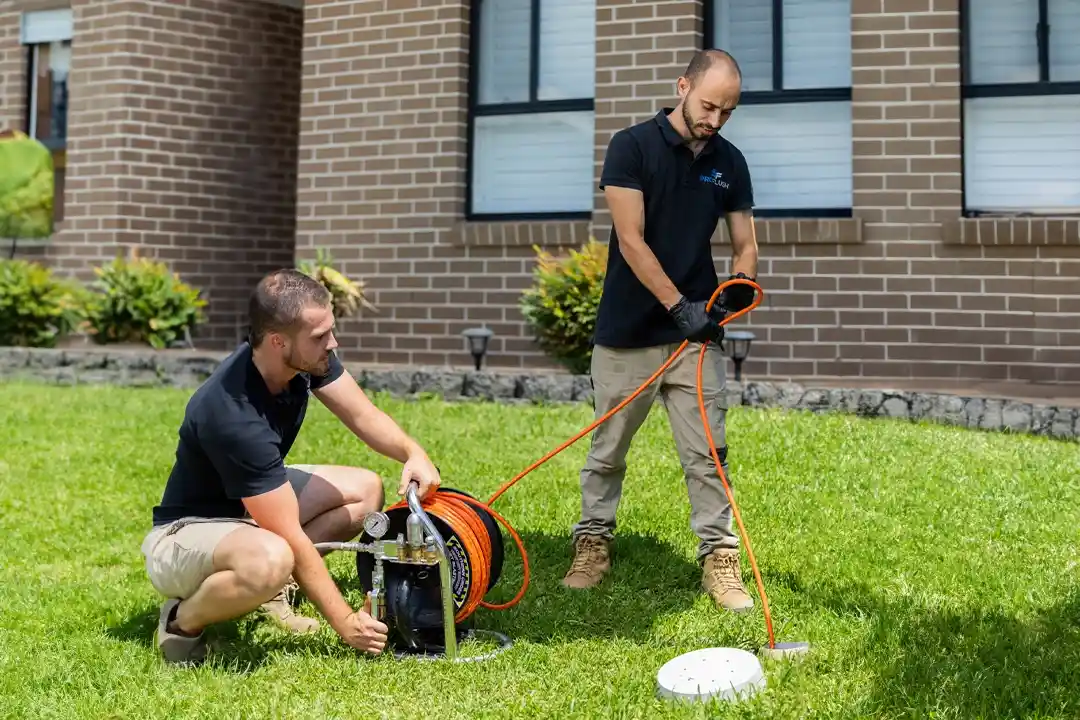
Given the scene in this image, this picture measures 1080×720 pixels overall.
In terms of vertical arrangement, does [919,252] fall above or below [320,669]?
above

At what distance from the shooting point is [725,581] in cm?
561

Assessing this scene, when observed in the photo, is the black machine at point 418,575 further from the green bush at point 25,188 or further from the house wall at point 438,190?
the green bush at point 25,188

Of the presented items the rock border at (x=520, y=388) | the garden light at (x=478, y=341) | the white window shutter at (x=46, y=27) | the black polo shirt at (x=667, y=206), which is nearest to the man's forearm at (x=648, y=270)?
the black polo shirt at (x=667, y=206)

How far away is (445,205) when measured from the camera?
12281 millimetres

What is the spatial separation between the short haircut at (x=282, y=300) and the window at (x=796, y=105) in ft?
23.6

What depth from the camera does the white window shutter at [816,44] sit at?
36.5 feet

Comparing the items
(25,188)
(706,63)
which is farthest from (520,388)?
(25,188)

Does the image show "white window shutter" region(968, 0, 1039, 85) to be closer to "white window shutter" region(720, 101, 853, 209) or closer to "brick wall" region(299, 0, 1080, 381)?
"brick wall" region(299, 0, 1080, 381)

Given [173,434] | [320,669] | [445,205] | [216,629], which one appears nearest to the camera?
[320,669]

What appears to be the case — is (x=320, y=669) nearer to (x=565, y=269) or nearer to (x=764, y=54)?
(x=565, y=269)

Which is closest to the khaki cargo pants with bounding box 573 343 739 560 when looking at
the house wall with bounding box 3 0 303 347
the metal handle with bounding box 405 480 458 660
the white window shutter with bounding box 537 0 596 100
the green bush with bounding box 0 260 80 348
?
the metal handle with bounding box 405 480 458 660

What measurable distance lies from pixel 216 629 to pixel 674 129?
9.11 ft

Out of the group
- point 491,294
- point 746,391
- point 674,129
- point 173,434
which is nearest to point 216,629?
point 674,129

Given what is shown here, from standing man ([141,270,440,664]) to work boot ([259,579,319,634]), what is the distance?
1.44ft
